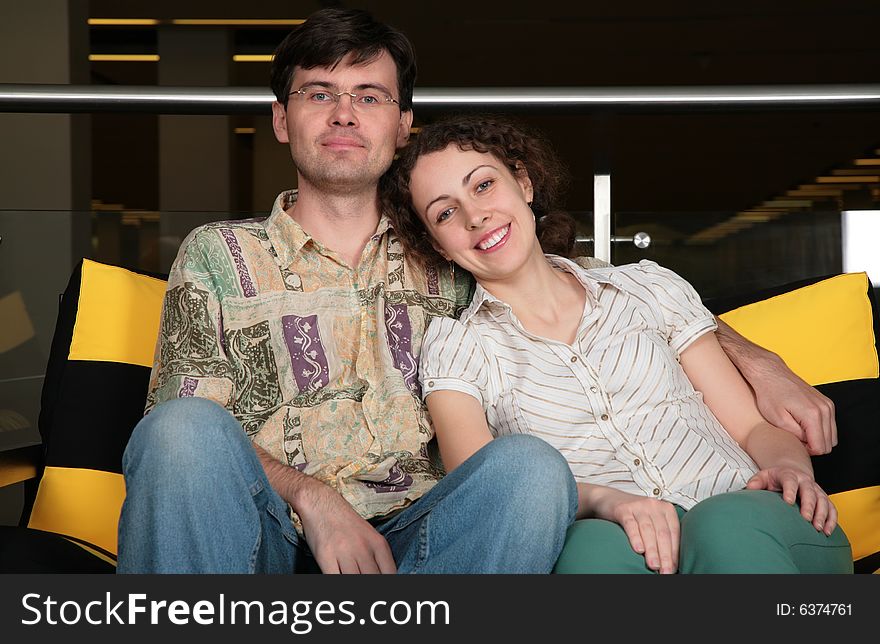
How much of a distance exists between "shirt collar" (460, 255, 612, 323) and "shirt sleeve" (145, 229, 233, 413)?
0.41 metres

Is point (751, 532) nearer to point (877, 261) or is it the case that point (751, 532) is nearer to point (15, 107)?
point (877, 261)

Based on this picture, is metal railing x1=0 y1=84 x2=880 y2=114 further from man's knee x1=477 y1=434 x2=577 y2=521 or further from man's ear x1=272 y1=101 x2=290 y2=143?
man's knee x1=477 y1=434 x2=577 y2=521

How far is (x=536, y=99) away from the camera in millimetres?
2195

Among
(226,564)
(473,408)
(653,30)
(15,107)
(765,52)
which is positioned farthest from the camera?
(765,52)

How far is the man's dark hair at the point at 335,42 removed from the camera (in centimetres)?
176

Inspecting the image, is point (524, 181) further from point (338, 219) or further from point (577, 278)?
point (338, 219)

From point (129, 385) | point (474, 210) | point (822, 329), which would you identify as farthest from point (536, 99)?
point (129, 385)

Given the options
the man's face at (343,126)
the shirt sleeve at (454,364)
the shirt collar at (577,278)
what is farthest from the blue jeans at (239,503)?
the man's face at (343,126)

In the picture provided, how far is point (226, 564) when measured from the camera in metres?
1.22

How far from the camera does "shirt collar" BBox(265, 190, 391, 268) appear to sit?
1.74 m

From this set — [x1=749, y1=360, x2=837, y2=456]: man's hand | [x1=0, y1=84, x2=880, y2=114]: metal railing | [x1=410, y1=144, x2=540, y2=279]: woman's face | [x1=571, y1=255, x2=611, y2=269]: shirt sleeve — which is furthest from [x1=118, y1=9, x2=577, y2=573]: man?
[x1=749, y1=360, x2=837, y2=456]: man's hand

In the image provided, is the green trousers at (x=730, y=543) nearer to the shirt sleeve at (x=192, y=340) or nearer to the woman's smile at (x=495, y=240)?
the woman's smile at (x=495, y=240)
